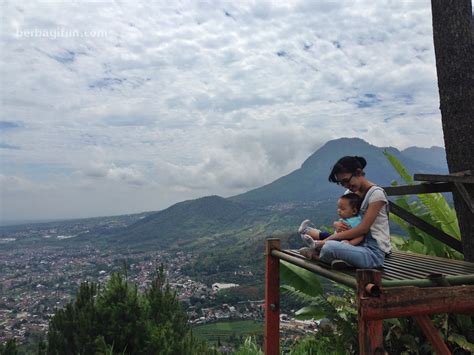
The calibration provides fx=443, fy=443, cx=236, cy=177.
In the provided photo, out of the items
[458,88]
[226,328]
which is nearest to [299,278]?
[458,88]

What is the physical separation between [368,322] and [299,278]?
210 cm

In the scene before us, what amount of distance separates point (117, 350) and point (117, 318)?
0.53 meters

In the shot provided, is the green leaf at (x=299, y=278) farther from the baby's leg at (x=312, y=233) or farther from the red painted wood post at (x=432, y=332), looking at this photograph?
the red painted wood post at (x=432, y=332)

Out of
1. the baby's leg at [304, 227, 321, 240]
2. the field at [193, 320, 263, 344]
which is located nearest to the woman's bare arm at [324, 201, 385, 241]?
the baby's leg at [304, 227, 321, 240]

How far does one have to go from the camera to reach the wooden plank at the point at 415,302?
1.98 meters

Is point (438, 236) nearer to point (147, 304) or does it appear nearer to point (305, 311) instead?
point (305, 311)

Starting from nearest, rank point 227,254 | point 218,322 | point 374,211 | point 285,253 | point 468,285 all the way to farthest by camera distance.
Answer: point 468,285, point 374,211, point 285,253, point 218,322, point 227,254

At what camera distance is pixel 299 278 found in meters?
4.08

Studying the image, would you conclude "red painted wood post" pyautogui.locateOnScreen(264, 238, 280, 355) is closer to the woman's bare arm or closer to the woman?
the woman

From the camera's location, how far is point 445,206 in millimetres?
4957

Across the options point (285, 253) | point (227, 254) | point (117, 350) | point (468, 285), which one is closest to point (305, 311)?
point (285, 253)

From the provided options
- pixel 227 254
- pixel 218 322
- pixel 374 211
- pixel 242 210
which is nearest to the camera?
pixel 374 211

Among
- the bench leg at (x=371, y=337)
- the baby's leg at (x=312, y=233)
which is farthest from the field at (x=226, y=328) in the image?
the bench leg at (x=371, y=337)

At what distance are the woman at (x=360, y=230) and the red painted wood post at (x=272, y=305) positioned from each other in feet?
2.01
